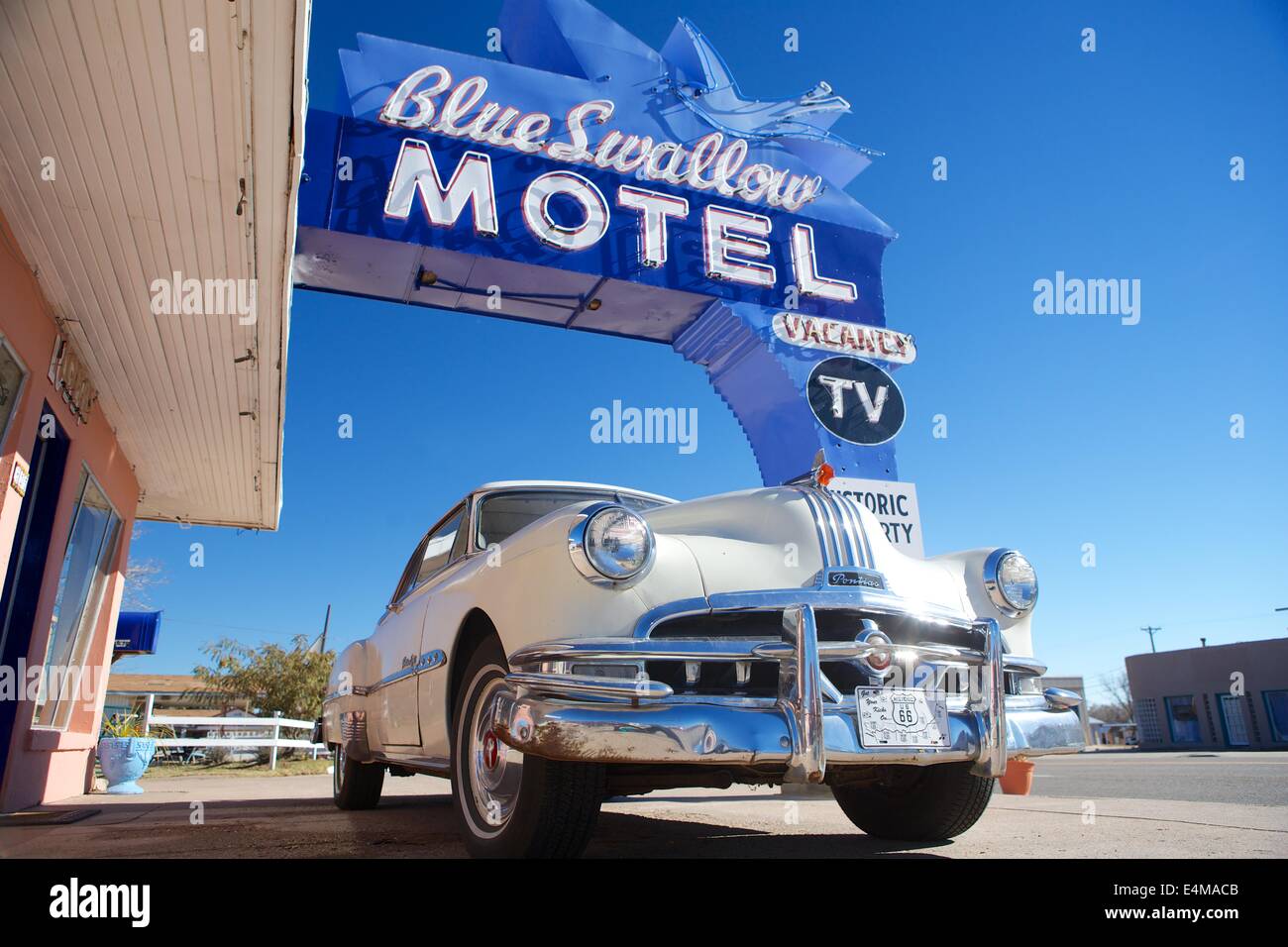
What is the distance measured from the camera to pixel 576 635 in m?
2.57

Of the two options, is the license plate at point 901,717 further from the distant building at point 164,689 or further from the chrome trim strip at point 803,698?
the distant building at point 164,689

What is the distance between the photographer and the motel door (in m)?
5.93

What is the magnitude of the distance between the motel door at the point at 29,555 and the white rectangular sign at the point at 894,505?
7.32 meters

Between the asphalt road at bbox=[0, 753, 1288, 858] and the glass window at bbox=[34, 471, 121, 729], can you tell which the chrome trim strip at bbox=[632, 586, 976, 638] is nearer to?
the asphalt road at bbox=[0, 753, 1288, 858]

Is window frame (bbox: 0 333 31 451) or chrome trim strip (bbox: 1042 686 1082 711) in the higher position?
window frame (bbox: 0 333 31 451)

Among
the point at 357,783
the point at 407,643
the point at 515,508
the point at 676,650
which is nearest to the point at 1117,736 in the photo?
the point at 357,783

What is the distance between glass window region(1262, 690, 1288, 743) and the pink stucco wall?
104 ft

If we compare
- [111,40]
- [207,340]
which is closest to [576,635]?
[111,40]

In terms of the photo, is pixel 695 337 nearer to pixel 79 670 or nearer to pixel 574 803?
pixel 79 670

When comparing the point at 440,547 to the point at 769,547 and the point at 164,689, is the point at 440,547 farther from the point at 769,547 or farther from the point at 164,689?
the point at 164,689

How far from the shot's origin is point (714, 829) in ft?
14.4

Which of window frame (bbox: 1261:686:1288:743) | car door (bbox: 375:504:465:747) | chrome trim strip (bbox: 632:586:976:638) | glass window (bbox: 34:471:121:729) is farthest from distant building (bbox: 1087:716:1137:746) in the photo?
chrome trim strip (bbox: 632:586:976:638)

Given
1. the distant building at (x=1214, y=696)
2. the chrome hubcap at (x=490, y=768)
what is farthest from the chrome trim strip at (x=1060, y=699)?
the distant building at (x=1214, y=696)

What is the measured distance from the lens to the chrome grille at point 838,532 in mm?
2967
